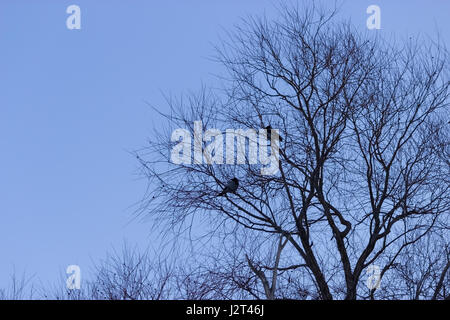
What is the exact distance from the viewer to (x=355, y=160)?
960 centimetres

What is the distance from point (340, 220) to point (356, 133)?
111cm

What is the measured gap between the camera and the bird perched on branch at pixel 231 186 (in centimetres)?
924

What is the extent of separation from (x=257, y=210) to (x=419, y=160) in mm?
2091

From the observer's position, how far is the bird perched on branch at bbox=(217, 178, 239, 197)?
924cm

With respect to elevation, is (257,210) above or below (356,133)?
below

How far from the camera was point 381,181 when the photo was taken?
31.2 feet

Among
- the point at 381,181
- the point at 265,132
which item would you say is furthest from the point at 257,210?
the point at 381,181

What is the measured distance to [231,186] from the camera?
9.24m
